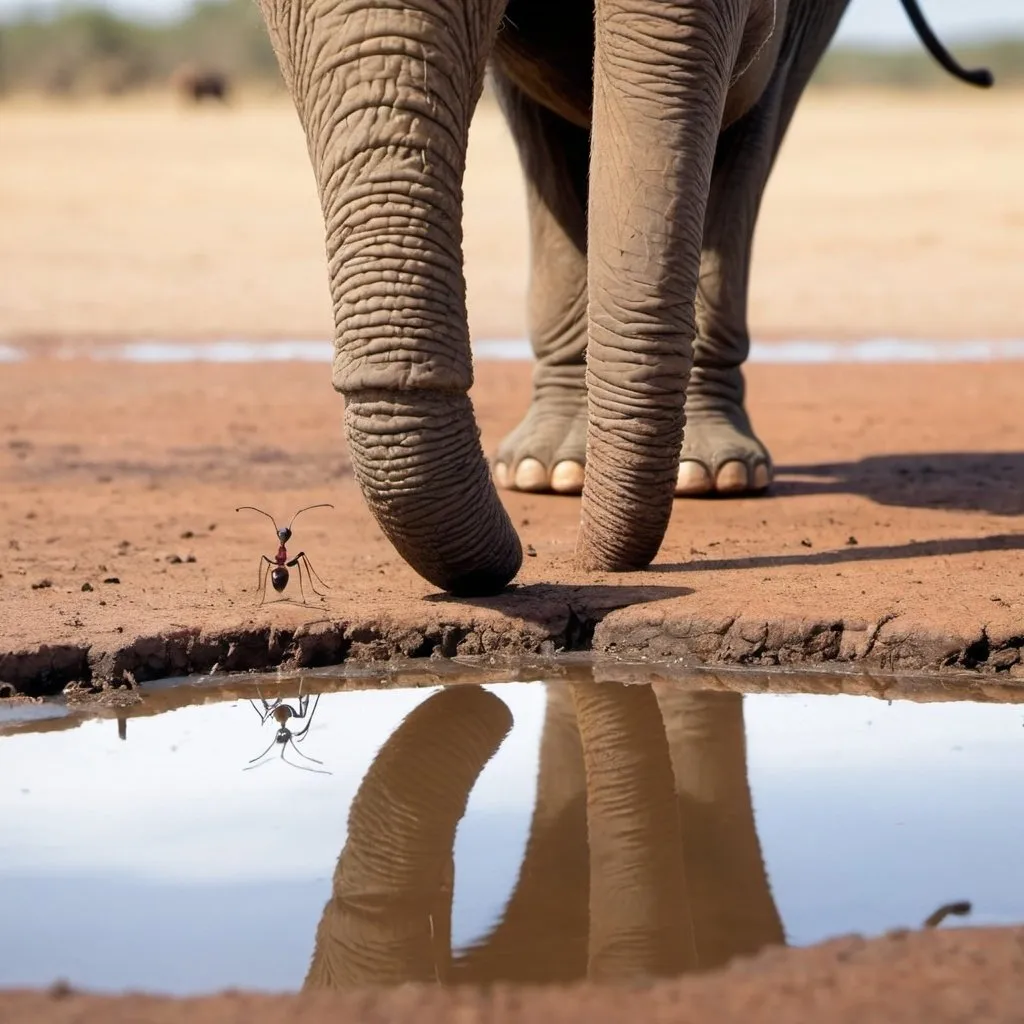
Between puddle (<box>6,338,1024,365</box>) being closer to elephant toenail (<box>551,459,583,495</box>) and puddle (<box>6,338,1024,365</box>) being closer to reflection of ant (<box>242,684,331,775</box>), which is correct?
elephant toenail (<box>551,459,583,495</box>)

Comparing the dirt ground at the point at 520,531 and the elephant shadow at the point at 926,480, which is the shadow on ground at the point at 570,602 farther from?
the elephant shadow at the point at 926,480

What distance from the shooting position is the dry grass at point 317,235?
13.6 metres

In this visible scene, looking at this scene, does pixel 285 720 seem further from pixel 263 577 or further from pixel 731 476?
pixel 731 476

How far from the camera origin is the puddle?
11156 mm

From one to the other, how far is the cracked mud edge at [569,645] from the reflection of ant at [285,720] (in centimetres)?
16

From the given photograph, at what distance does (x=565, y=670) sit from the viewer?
4.64 metres

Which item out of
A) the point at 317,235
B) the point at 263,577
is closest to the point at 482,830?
the point at 263,577

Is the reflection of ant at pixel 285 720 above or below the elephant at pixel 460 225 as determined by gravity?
below

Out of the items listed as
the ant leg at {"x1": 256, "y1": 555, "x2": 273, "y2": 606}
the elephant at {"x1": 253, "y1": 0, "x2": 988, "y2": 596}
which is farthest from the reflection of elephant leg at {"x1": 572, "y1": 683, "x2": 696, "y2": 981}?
the ant leg at {"x1": 256, "y1": 555, "x2": 273, "y2": 606}

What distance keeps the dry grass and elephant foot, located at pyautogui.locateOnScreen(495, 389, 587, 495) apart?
580 cm

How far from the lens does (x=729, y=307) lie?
22.6 feet

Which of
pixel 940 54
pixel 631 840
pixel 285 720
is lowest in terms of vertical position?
pixel 631 840

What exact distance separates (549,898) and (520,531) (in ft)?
9.42

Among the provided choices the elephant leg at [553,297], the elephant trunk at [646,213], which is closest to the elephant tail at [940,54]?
the elephant leg at [553,297]
